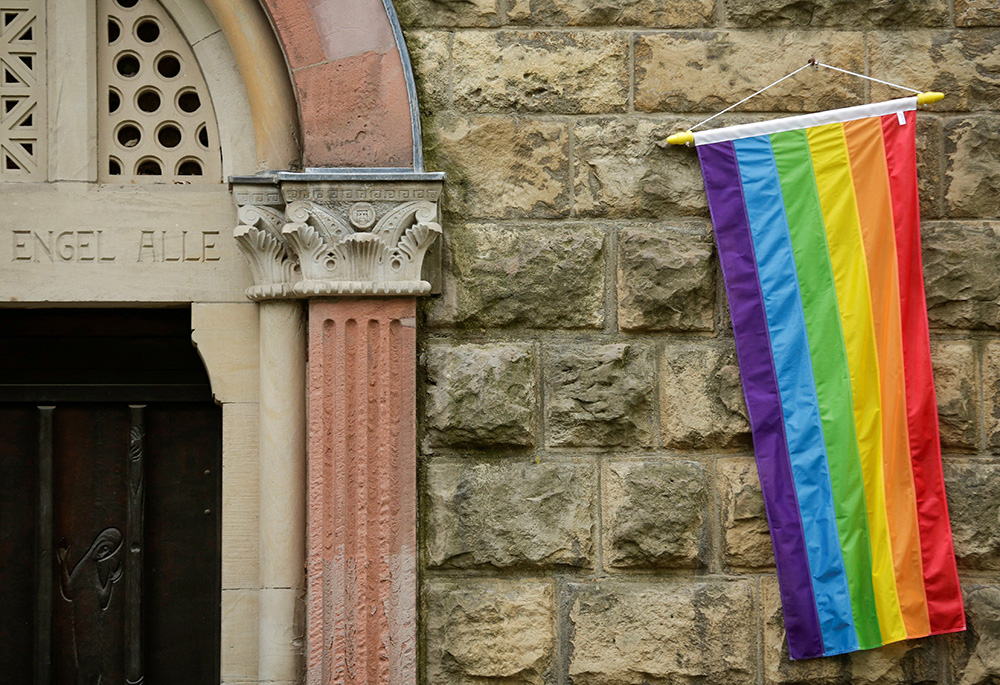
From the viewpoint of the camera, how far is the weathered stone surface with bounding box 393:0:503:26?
288 cm

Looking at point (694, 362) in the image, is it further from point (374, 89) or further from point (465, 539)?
point (374, 89)

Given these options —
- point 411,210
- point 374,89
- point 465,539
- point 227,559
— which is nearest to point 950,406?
point 465,539

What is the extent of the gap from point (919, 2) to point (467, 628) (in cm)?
268

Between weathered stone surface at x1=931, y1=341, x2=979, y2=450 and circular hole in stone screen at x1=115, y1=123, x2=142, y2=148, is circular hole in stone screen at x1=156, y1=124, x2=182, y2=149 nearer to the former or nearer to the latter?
circular hole in stone screen at x1=115, y1=123, x2=142, y2=148

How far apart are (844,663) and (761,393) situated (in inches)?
37.7

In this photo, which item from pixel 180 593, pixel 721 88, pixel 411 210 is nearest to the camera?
pixel 411 210

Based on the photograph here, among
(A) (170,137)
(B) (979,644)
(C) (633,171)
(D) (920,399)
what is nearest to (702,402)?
(D) (920,399)

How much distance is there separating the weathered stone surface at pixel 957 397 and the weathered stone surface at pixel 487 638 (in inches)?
60.6

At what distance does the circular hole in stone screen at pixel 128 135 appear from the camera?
3010mm

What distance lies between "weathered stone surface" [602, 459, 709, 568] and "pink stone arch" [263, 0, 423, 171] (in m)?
1.28

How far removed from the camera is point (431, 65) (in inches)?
113

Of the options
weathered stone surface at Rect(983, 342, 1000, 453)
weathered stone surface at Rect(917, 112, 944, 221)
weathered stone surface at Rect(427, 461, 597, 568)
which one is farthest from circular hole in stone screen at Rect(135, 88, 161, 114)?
weathered stone surface at Rect(983, 342, 1000, 453)

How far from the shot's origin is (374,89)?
9.13ft

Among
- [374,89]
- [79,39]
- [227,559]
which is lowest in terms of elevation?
[227,559]
